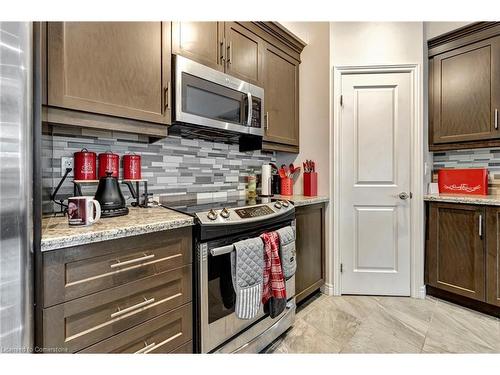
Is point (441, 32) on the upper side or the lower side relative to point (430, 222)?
upper

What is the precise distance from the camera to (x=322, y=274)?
96.3 inches

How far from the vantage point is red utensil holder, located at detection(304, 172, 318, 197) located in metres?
2.50

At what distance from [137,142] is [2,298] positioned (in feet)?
4.12

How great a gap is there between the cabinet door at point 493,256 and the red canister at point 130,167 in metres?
2.58

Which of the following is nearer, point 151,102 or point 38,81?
point 38,81

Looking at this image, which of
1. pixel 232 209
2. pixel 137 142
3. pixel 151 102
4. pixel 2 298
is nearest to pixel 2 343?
pixel 2 298

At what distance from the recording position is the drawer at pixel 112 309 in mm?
880

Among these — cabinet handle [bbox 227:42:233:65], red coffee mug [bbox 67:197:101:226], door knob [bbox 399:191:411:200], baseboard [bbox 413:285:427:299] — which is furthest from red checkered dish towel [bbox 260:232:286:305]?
baseboard [bbox 413:285:427:299]

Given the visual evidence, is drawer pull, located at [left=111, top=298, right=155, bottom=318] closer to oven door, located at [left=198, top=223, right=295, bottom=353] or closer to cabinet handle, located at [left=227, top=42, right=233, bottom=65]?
oven door, located at [left=198, top=223, right=295, bottom=353]

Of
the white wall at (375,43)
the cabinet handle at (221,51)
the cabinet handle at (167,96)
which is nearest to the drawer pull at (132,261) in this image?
the cabinet handle at (167,96)

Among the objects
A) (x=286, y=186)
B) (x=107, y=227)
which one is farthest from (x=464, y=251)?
(x=107, y=227)

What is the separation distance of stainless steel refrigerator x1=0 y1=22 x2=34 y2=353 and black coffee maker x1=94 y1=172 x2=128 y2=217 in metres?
0.53
